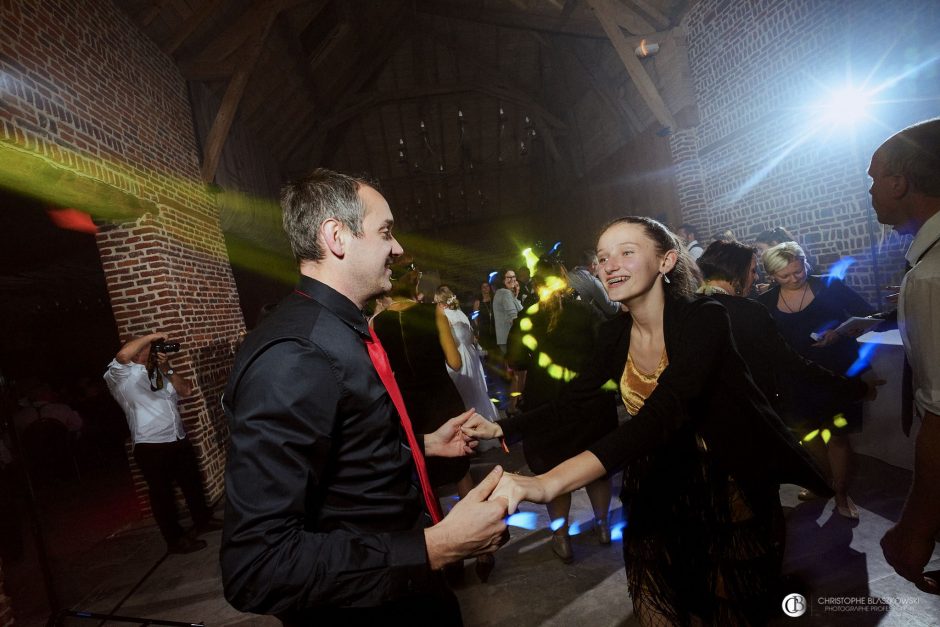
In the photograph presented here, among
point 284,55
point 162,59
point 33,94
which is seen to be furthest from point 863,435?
point 284,55

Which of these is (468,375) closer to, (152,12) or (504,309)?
(504,309)

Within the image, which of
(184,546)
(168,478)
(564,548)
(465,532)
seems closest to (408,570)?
(465,532)

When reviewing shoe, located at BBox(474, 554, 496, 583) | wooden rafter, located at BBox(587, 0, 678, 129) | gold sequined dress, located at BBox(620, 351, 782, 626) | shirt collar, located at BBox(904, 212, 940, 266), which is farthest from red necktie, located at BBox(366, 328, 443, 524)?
wooden rafter, located at BBox(587, 0, 678, 129)

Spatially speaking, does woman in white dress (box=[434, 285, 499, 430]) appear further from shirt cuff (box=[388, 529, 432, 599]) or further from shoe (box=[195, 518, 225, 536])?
shirt cuff (box=[388, 529, 432, 599])

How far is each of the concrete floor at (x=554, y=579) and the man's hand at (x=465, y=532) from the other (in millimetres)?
1936

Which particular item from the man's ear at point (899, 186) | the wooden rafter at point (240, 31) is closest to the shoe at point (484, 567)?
the man's ear at point (899, 186)

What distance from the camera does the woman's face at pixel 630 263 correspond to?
1872 mm

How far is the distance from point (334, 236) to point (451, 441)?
0.93 metres

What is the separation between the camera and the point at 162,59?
218 inches

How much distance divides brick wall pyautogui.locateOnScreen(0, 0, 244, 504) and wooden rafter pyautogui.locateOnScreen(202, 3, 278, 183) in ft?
0.64

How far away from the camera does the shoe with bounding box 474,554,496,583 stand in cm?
302

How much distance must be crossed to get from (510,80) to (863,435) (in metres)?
12.2

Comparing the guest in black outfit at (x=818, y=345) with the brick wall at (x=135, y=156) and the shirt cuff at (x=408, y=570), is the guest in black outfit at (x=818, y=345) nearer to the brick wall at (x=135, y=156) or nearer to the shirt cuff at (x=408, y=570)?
the shirt cuff at (x=408, y=570)

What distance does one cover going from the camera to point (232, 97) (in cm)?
607
